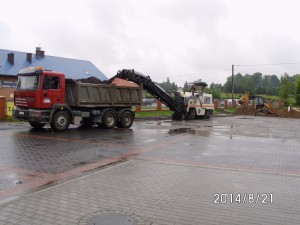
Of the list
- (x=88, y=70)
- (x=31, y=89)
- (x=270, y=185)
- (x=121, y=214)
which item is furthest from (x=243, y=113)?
(x=121, y=214)

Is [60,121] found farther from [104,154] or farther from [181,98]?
[181,98]

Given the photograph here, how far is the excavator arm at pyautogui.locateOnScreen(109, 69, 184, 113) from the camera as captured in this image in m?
23.3

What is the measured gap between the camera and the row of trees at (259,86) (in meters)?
73.8

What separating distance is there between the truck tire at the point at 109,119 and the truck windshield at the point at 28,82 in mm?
3838

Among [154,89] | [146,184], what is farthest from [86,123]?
[146,184]

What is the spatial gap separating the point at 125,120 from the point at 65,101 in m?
3.62

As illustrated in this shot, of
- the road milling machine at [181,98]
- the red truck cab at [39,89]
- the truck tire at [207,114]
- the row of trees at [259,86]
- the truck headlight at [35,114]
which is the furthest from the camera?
the row of trees at [259,86]

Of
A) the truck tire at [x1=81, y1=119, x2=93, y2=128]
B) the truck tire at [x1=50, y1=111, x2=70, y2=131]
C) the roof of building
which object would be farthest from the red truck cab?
the roof of building

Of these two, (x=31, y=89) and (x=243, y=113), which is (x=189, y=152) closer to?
(x=31, y=89)

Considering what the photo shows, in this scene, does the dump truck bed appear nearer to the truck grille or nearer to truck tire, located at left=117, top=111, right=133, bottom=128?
truck tire, located at left=117, top=111, right=133, bottom=128

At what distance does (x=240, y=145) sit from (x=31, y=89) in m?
9.29
